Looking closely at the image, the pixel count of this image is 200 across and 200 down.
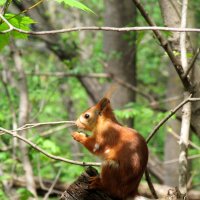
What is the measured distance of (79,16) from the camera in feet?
37.6

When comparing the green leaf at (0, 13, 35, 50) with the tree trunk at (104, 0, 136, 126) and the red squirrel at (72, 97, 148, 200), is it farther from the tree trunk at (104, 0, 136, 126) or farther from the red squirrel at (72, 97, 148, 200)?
the tree trunk at (104, 0, 136, 126)

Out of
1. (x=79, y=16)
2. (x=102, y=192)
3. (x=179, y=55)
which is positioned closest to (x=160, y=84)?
(x=79, y=16)

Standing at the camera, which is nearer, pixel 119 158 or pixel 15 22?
pixel 15 22

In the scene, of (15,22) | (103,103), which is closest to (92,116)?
(103,103)

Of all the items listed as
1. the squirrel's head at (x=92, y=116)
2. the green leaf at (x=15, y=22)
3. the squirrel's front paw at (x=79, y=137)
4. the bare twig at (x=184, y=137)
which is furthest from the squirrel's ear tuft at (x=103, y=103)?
the green leaf at (x=15, y=22)

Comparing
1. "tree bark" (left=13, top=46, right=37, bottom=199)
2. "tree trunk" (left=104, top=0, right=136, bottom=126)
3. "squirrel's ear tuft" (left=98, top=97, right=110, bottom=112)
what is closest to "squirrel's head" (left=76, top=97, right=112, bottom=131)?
"squirrel's ear tuft" (left=98, top=97, right=110, bottom=112)

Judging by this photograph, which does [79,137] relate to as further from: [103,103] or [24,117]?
[24,117]

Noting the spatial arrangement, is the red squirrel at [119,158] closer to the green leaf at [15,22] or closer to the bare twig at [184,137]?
the bare twig at [184,137]

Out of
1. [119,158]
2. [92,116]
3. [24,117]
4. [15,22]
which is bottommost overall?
[24,117]

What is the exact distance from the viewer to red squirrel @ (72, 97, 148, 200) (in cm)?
221

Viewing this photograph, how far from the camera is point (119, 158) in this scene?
2244 millimetres

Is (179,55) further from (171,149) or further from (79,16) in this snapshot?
(79,16)

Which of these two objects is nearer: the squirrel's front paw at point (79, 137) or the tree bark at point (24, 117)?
the squirrel's front paw at point (79, 137)

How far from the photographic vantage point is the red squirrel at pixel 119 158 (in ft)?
7.27
